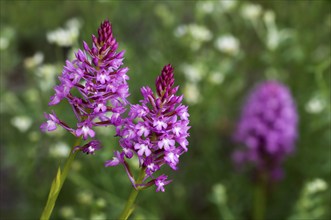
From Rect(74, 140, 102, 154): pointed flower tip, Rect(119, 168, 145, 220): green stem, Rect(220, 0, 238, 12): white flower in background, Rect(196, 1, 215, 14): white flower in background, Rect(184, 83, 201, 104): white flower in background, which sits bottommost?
Rect(119, 168, 145, 220): green stem

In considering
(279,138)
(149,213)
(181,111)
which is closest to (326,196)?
(279,138)

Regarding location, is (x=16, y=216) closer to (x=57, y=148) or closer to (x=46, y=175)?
(x=46, y=175)

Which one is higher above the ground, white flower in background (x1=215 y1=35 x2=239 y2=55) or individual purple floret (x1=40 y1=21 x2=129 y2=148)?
white flower in background (x1=215 y1=35 x2=239 y2=55)

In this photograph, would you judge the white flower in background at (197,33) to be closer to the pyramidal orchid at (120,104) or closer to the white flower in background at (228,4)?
the white flower in background at (228,4)

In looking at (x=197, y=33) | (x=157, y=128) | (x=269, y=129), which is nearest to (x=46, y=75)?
(x=197, y=33)

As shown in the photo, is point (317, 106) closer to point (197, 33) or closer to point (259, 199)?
point (259, 199)

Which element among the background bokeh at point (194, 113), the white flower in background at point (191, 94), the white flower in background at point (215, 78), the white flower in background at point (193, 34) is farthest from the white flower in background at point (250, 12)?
the white flower in background at point (191, 94)

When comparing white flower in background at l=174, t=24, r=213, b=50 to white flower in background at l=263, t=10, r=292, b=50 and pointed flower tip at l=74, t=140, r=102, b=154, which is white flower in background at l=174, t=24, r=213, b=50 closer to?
white flower in background at l=263, t=10, r=292, b=50

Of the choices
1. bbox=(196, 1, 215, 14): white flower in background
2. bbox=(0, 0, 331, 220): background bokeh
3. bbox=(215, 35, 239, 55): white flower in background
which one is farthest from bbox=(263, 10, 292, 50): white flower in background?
bbox=(196, 1, 215, 14): white flower in background
